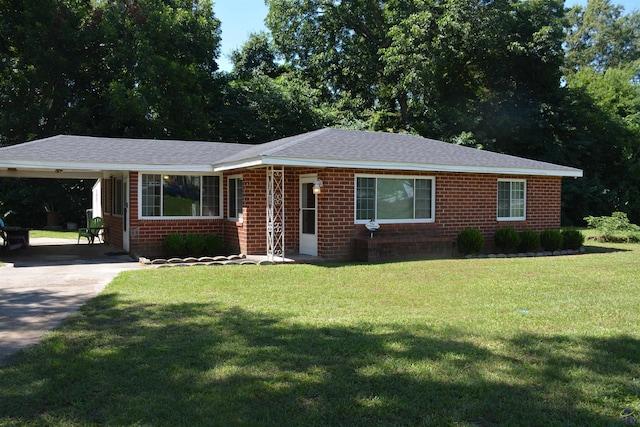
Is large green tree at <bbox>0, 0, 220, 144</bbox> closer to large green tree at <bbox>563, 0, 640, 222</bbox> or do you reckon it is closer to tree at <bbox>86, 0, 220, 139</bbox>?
tree at <bbox>86, 0, 220, 139</bbox>

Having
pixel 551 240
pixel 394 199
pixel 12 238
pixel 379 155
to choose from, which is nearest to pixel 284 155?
pixel 379 155

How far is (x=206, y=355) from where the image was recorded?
538 centimetres

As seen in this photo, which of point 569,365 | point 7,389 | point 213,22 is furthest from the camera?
point 213,22

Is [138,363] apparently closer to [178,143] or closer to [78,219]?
[178,143]

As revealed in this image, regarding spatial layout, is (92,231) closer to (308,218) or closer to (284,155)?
(308,218)

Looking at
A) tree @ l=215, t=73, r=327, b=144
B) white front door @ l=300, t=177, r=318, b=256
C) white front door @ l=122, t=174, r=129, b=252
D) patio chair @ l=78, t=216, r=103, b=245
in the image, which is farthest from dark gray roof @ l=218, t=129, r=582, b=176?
tree @ l=215, t=73, r=327, b=144

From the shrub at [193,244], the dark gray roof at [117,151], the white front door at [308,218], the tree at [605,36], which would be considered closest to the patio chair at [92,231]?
the dark gray roof at [117,151]

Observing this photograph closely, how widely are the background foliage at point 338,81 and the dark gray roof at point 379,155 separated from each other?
11700mm

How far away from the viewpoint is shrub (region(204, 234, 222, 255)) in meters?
14.9

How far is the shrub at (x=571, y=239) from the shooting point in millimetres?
16828

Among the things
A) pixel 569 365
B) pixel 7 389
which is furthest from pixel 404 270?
pixel 7 389

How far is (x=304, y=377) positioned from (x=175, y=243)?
407 inches

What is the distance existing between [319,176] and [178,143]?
22.5 feet

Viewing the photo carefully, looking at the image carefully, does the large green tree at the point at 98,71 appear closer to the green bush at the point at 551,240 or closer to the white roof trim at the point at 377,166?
the white roof trim at the point at 377,166
